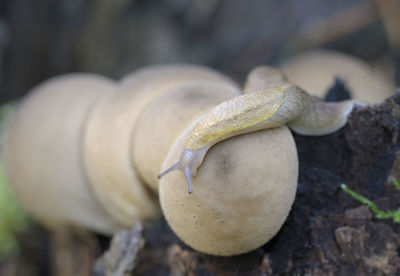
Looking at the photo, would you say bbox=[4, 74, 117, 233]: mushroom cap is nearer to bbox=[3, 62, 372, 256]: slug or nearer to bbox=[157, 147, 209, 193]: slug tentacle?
bbox=[3, 62, 372, 256]: slug

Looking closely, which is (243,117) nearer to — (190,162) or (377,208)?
(190,162)

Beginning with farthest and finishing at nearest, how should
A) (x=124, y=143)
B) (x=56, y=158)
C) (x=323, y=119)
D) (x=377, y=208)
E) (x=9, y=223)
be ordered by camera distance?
(x=9, y=223)
(x=56, y=158)
(x=124, y=143)
(x=323, y=119)
(x=377, y=208)

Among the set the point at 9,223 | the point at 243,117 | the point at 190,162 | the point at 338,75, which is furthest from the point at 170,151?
the point at 9,223

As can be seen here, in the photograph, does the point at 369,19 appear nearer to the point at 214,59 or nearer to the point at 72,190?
the point at 214,59

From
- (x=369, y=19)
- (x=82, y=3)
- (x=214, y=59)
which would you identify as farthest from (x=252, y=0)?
(x=82, y=3)

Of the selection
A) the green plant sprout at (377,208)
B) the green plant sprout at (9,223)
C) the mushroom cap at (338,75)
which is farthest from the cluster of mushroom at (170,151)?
the mushroom cap at (338,75)

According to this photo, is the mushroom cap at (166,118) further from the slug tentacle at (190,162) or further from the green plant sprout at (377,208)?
the green plant sprout at (377,208)

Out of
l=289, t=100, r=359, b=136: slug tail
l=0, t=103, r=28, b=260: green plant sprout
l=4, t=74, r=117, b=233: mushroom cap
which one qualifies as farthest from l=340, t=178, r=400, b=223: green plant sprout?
l=0, t=103, r=28, b=260: green plant sprout
